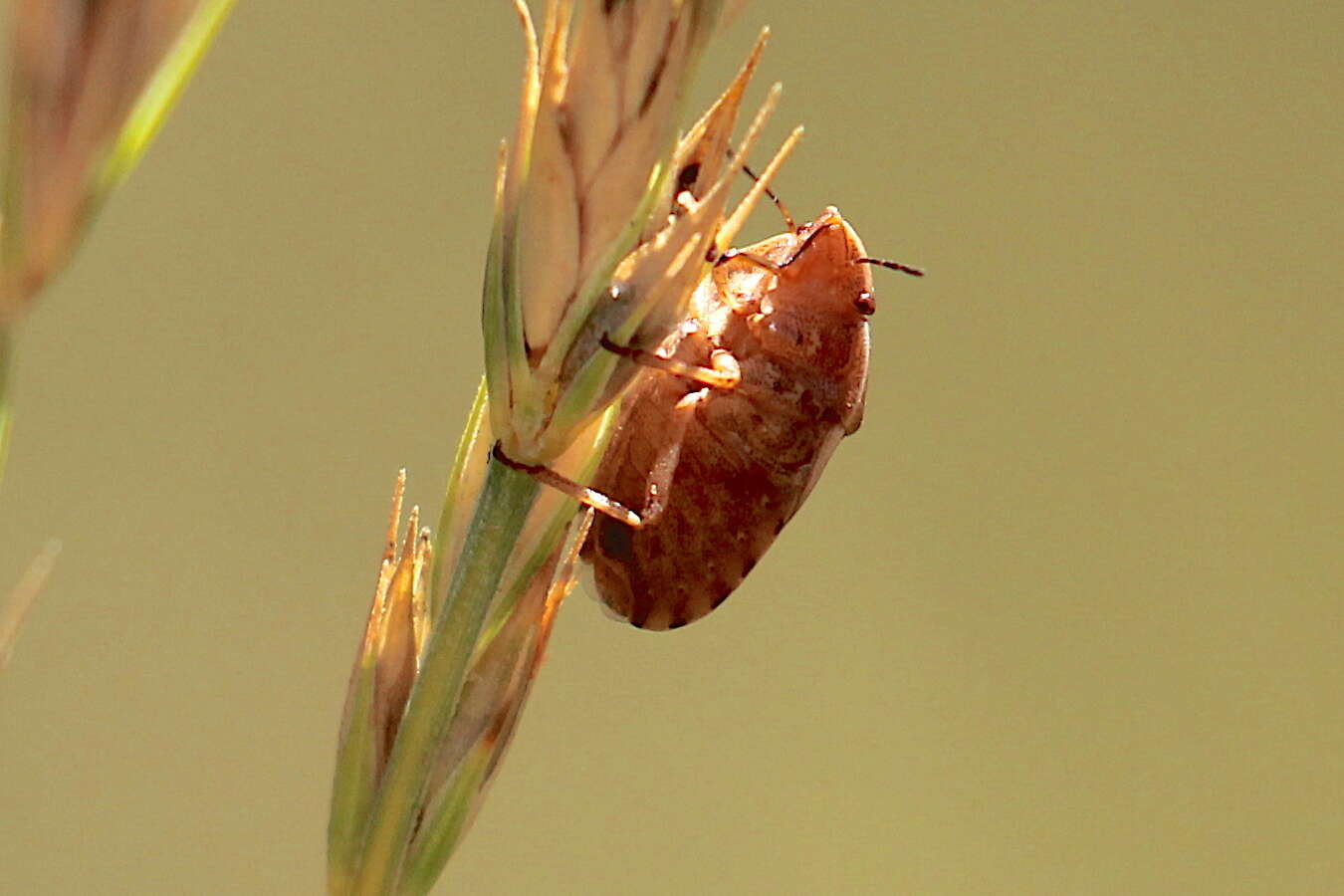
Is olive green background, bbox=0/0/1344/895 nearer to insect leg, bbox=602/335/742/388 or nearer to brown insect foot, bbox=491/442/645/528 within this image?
insect leg, bbox=602/335/742/388

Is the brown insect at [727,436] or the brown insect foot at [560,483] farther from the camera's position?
the brown insect at [727,436]

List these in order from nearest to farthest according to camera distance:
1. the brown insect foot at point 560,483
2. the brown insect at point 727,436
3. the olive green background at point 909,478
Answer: the brown insect foot at point 560,483, the brown insect at point 727,436, the olive green background at point 909,478

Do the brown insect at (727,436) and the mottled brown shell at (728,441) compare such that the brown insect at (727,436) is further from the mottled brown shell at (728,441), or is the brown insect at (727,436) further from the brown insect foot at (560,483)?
the brown insect foot at (560,483)

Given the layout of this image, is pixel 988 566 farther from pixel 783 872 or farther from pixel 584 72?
pixel 584 72

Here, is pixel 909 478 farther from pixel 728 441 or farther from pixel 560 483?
pixel 560 483

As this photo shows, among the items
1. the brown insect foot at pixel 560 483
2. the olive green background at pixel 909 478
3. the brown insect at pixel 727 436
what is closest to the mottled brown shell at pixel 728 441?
the brown insect at pixel 727 436

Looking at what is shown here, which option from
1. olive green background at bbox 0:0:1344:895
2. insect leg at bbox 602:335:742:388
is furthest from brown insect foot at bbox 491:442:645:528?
olive green background at bbox 0:0:1344:895

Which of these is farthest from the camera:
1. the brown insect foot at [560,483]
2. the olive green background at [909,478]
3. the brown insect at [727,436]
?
the olive green background at [909,478]

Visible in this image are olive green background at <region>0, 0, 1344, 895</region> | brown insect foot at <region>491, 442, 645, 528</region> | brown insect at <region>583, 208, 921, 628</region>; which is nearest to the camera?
brown insect foot at <region>491, 442, 645, 528</region>

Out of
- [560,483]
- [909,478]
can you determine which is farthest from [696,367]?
[909,478]
